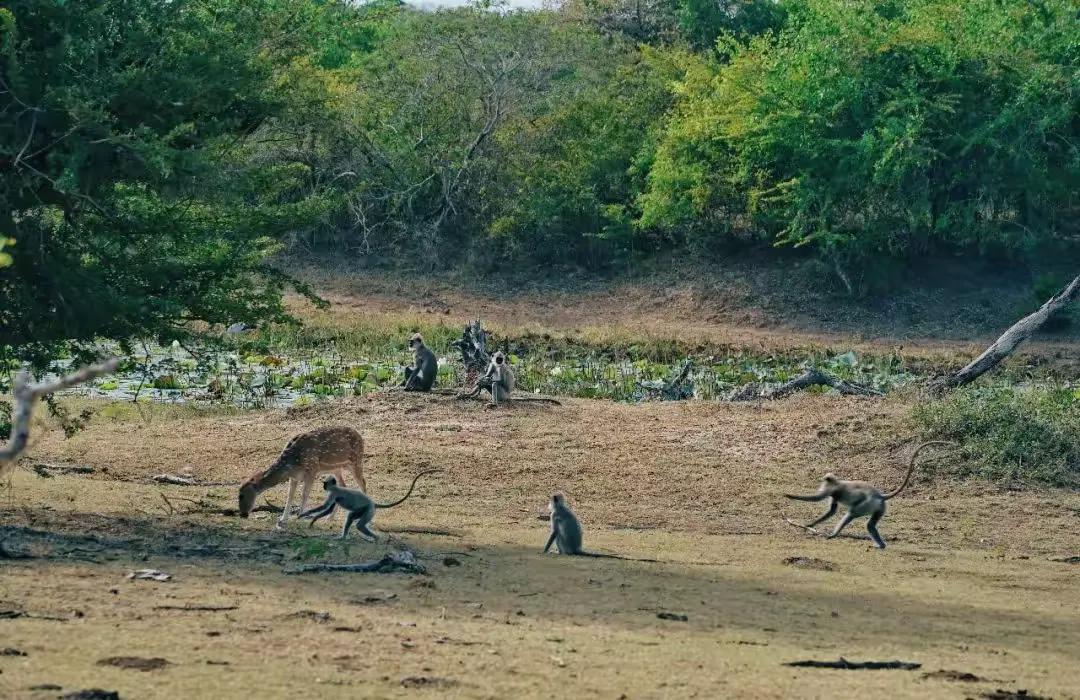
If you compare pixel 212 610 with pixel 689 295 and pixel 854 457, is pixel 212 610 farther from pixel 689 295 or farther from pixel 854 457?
pixel 689 295

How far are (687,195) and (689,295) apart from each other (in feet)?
8.50

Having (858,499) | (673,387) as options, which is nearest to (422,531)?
(858,499)

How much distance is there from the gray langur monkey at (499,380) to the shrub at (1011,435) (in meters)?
5.17

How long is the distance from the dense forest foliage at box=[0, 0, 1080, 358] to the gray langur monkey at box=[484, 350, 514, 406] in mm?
3009

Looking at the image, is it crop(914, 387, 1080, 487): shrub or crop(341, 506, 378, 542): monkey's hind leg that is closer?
crop(341, 506, 378, 542): monkey's hind leg

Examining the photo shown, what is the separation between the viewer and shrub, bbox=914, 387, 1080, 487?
16.9 metres

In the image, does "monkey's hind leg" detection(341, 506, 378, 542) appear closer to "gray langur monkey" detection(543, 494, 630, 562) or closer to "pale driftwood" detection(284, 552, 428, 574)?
"pale driftwood" detection(284, 552, 428, 574)

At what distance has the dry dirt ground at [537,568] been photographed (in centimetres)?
789

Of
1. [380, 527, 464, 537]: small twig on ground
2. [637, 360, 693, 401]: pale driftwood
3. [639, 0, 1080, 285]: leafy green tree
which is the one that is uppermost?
[639, 0, 1080, 285]: leafy green tree

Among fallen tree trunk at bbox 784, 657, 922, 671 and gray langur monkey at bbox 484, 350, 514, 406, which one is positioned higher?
fallen tree trunk at bbox 784, 657, 922, 671

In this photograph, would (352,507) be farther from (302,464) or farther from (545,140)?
(545,140)

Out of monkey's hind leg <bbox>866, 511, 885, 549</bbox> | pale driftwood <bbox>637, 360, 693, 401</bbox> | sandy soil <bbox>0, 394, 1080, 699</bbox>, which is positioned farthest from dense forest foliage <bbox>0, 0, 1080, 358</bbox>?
pale driftwood <bbox>637, 360, 693, 401</bbox>

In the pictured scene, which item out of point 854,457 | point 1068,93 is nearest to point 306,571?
point 854,457

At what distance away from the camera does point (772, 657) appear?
28.7 ft
